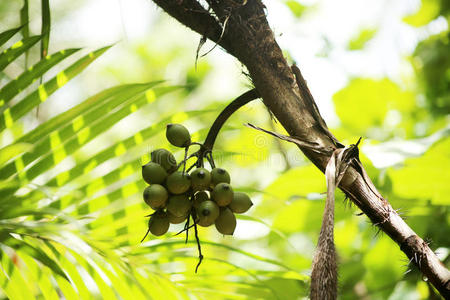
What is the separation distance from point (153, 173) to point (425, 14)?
175 cm

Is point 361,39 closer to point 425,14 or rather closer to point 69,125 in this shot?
point 425,14

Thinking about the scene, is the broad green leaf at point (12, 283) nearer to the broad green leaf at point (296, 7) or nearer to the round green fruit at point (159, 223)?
the round green fruit at point (159, 223)

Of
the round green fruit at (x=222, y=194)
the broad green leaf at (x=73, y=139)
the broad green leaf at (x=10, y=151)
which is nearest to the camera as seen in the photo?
the round green fruit at (x=222, y=194)

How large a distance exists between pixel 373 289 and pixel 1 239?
1.32 meters

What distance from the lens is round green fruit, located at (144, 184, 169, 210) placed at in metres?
0.70

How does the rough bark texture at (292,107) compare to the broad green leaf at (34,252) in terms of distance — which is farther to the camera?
the broad green leaf at (34,252)

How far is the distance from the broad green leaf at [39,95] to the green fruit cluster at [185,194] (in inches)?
20.1

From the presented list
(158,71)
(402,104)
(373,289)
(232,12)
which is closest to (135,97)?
(232,12)

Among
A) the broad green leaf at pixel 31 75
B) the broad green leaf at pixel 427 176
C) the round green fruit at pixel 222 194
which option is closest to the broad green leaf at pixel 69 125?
the broad green leaf at pixel 31 75

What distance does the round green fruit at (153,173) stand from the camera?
73 centimetres

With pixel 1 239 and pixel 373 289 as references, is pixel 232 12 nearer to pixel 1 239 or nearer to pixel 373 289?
pixel 1 239

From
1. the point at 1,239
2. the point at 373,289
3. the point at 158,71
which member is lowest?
the point at 373,289

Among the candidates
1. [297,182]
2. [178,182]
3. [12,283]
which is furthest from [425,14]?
[12,283]

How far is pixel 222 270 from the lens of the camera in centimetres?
118
